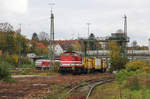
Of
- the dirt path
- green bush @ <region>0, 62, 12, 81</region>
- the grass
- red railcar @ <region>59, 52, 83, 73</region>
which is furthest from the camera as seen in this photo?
red railcar @ <region>59, 52, 83, 73</region>

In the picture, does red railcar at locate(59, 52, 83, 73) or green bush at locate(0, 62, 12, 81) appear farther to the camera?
red railcar at locate(59, 52, 83, 73)

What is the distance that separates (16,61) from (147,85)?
52959mm

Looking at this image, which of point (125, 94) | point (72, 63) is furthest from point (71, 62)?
point (125, 94)

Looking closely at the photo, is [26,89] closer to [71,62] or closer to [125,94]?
[125,94]

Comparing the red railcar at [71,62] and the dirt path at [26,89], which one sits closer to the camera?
the dirt path at [26,89]

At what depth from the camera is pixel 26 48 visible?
85.2 meters

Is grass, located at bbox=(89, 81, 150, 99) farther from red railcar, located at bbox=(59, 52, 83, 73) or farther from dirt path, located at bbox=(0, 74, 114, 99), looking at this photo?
red railcar, located at bbox=(59, 52, 83, 73)

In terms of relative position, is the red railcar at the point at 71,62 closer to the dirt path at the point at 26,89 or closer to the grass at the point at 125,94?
the dirt path at the point at 26,89

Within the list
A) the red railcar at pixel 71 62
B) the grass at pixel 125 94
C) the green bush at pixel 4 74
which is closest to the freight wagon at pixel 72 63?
the red railcar at pixel 71 62

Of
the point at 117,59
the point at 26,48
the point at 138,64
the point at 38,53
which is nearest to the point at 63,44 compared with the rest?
the point at 38,53

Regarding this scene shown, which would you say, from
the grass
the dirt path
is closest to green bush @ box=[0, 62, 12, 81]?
the dirt path

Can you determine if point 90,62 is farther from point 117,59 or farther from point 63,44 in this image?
point 63,44

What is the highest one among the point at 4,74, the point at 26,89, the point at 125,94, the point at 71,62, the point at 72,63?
the point at 71,62

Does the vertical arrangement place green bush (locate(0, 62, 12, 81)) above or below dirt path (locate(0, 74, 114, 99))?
above
